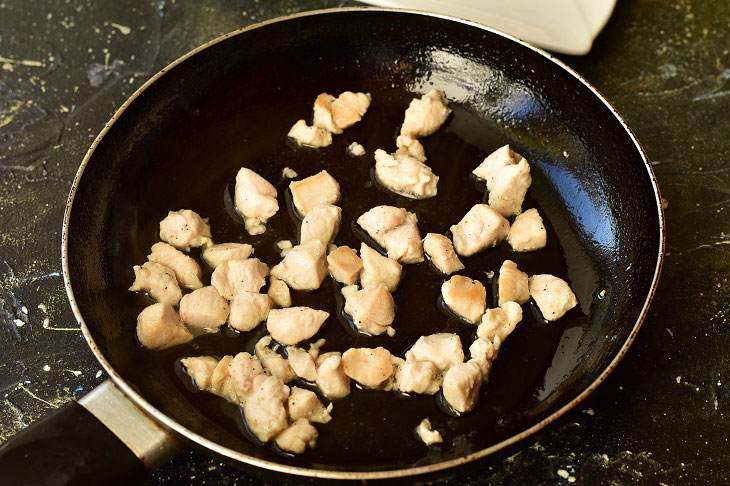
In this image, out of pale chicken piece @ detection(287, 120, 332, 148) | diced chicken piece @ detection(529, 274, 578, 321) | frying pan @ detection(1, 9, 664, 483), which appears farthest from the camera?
pale chicken piece @ detection(287, 120, 332, 148)

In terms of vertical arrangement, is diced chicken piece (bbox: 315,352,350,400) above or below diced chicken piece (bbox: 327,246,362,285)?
below

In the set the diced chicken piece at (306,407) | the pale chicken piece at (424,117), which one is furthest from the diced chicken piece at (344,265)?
the pale chicken piece at (424,117)

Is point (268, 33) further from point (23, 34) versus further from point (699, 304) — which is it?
point (699, 304)

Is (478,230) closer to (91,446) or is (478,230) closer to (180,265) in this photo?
(180,265)

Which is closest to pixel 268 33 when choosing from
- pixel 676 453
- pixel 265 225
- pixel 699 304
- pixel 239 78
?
pixel 239 78

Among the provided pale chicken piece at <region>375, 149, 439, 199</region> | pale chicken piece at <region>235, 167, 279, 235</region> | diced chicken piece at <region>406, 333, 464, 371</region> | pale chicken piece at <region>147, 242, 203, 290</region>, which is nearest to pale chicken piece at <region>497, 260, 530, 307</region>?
→ diced chicken piece at <region>406, 333, 464, 371</region>

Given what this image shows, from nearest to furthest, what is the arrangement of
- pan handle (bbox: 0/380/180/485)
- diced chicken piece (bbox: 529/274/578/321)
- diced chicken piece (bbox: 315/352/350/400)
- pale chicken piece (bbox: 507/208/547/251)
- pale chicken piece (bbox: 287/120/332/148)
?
pan handle (bbox: 0/380/180/485), diced chicken piece (bbox: 315/352/350/400), diced chicken piece (bbox: 529/274/578/321), pale chicken piece (bbox: 507/208/547/251), pale chicken piece (bbox: 287/120/332/148)

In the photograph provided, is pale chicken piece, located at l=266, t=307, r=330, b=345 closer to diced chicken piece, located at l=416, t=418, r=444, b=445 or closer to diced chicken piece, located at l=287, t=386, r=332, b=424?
diced chicken piece, located at l=287, t=386, r=332, b=424
